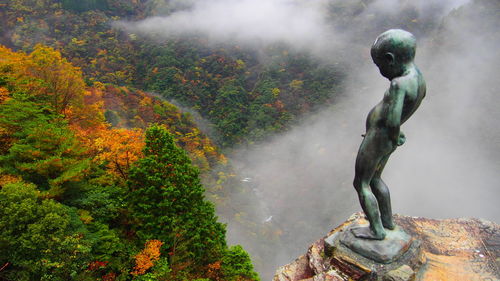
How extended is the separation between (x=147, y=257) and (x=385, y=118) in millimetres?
10727

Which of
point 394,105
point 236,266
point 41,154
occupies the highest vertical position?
point 41,154

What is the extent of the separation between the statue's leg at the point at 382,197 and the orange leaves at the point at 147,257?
30.3 feet

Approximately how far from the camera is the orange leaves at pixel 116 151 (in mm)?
16086

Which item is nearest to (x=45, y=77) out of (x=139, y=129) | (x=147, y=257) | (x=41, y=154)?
(x=139, y=129)

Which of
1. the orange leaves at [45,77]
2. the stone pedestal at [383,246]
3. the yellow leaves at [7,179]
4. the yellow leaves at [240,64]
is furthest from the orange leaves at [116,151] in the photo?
the yellow leaves at [240,64]

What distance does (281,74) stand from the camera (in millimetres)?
97875

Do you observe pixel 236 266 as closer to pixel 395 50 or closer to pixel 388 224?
pixel 388 224

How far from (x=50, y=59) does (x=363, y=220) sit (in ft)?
68.3

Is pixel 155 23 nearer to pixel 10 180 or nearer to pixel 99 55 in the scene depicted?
pixel 99 55

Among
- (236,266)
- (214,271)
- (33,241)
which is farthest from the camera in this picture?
(236,266)

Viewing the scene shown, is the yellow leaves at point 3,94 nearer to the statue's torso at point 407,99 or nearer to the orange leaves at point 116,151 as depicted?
the orange leaves at point 116,151

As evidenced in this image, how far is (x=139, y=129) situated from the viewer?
19672mm

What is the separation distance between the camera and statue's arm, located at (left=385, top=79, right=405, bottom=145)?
5.36 m

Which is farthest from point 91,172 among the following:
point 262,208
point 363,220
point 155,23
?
point 155,23
